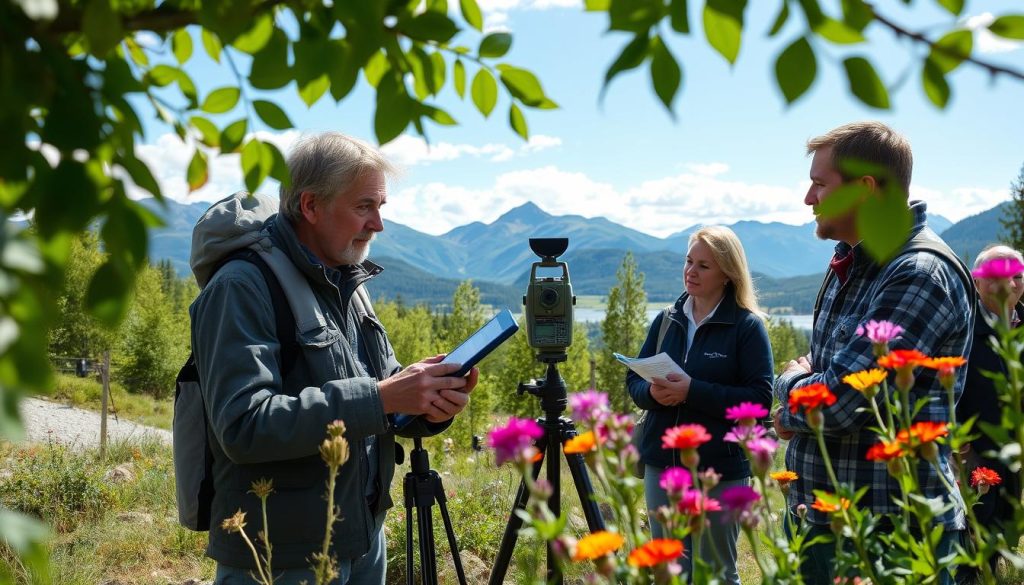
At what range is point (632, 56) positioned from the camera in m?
0.67

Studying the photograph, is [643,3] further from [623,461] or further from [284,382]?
[284,382]

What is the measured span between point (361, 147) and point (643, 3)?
5.31 feet

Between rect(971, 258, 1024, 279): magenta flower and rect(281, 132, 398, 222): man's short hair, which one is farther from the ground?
rect(281, 132, 398, 222): man's short hair

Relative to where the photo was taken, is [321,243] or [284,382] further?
[321,243]

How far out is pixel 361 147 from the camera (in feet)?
7.07

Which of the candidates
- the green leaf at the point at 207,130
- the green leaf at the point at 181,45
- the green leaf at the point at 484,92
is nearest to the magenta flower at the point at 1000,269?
the green leaf at the point at 484,92

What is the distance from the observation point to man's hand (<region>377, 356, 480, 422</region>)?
1.91 metres

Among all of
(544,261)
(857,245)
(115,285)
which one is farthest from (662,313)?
(115,285)

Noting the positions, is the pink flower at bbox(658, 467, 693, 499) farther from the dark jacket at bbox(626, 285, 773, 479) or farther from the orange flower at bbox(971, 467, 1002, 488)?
the dark jacket at bbox(626, 285, 773, 479)

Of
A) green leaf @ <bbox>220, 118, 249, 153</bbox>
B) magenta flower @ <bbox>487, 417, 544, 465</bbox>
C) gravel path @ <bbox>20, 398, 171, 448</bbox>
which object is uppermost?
green leaf @ <bbox>220, 118, 249, 153</bbox>

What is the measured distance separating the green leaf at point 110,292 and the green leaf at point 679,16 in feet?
1.66

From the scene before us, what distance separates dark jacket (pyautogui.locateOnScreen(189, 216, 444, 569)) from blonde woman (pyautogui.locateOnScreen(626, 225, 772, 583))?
56.7 inches

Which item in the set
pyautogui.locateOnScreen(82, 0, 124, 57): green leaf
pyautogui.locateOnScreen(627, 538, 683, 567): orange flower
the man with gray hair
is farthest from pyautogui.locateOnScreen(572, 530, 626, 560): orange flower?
the man with gray hair

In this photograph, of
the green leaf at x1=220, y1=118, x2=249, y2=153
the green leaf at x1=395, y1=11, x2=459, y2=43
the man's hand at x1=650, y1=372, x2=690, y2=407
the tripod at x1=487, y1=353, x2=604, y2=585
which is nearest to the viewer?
the green leaf at x1=395, y1=11, x2=459, y2=43
